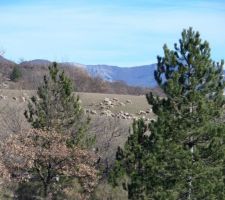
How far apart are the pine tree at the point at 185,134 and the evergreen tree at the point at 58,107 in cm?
682

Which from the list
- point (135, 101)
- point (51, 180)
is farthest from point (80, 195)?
point (135, 101)

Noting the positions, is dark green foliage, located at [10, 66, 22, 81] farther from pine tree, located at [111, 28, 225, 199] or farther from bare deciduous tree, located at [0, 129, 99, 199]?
pine tree, located at [111, 28, 225, 199]

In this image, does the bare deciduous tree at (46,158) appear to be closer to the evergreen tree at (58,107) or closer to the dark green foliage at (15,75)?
the evergreen tree at (58,107)

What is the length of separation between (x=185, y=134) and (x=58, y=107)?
9.17 m

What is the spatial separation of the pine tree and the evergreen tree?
682cm

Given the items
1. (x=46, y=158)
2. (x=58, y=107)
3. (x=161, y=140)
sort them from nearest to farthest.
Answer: (x=161, y=140)
(x=46, y=158)
(x=58, y=107)

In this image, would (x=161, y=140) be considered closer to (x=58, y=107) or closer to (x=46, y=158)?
(x=46, y=158)

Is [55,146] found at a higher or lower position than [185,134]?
lower

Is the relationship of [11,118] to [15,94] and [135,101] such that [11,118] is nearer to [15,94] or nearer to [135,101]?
[15,94]

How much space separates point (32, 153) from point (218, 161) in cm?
991

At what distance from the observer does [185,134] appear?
23906 millimetres

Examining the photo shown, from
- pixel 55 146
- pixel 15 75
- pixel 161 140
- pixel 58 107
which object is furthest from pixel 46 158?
pixel 15 75

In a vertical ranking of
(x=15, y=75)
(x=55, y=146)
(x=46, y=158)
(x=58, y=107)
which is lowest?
(x=46, y=158)

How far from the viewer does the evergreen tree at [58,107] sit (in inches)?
1187
